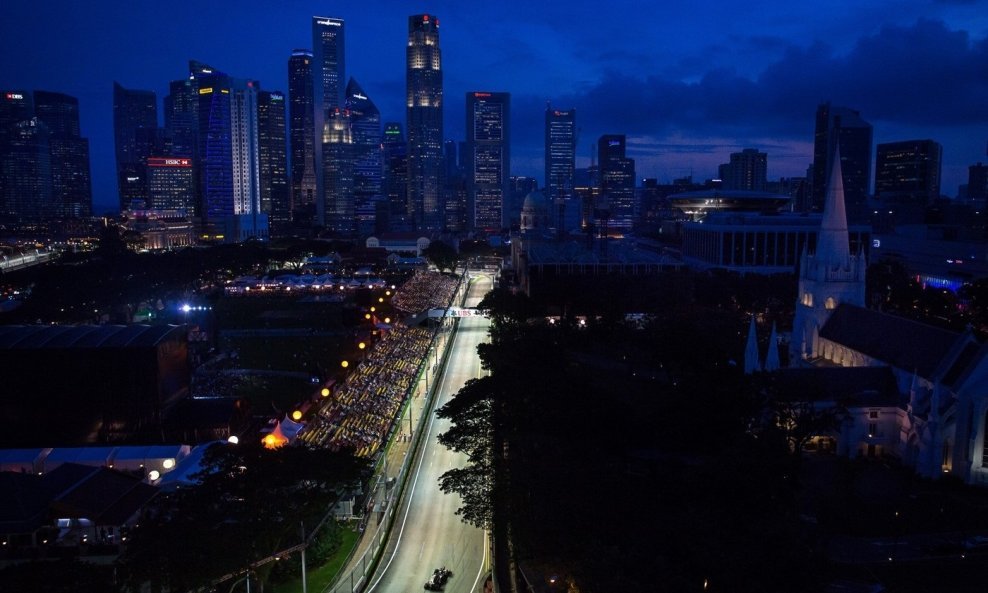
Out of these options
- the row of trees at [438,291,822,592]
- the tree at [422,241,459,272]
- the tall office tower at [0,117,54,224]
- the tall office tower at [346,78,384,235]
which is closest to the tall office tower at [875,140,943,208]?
the tree at [422,241,459,272]

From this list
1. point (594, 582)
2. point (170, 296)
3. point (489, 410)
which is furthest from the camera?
point (170, 296)

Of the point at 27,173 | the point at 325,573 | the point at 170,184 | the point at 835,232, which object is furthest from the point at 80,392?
the point at 27,173

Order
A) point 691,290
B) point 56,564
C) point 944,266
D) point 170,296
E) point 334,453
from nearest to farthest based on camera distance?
point 56,564, point 334,453, point 691,290, point 170,296, point 944,266

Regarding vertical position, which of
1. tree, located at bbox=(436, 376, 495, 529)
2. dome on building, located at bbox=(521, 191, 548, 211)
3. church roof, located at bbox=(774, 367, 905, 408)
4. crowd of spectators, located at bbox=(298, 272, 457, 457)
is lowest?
crowd of spectators, located at bbox=(298, 272, 457, 457)

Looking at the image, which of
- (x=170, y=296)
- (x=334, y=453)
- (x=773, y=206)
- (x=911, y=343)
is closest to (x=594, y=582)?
(x=334, y=453)

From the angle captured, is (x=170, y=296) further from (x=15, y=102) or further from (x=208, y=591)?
(x=15, y=102)

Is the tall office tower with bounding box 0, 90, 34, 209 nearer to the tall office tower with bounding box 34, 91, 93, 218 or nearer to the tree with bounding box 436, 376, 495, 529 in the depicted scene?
the tall office tower with bounding box 34, 91, 93, 218

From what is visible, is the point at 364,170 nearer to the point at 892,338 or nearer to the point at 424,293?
the point at 424,293
